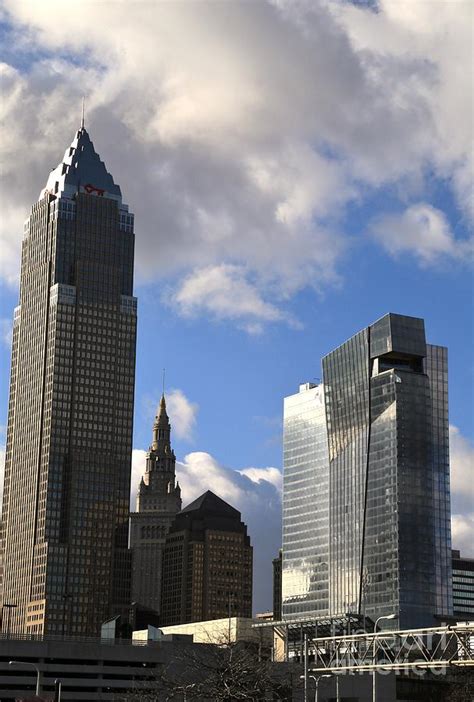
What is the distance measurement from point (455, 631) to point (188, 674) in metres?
30.6

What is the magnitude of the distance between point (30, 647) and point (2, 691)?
834 centimetres

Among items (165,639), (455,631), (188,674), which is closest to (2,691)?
(165,639)

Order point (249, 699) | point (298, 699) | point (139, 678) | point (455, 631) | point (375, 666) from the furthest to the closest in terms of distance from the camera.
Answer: point (139, 678) < point (298, 699) < point (375, 666) < point (455, 631) < point (249, 699)

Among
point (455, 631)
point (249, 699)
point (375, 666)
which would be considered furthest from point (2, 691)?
point (249, 699)

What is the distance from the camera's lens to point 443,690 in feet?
609

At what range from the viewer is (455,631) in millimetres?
95562

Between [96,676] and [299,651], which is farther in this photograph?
[299,651]

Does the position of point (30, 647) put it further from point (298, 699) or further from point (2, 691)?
point (298, 699)

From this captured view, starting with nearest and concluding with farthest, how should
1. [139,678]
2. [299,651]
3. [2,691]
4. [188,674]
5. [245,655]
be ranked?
[245,655]
[188,674]
[2,691]
[139,678]
[299,651]

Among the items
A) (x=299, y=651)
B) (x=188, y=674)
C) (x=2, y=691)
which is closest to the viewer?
(x=188, y=674)

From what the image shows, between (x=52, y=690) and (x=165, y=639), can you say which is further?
(x=165, y=639)

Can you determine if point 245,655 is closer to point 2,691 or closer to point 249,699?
point 249,699

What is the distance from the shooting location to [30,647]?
537 ft

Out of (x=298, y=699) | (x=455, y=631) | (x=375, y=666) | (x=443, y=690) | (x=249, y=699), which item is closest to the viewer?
(x=249, y=699)
